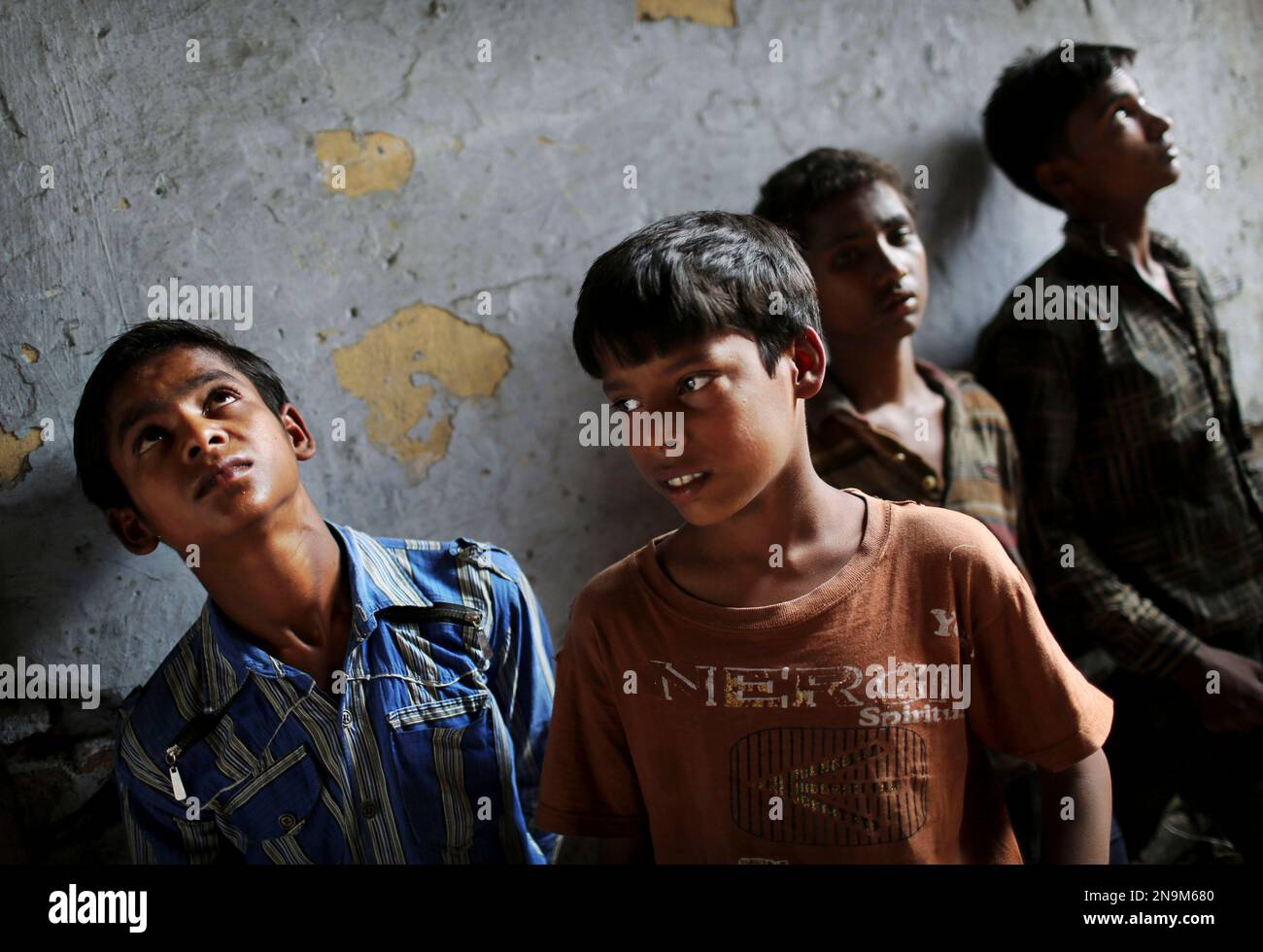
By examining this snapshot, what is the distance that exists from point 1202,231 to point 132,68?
1933mm

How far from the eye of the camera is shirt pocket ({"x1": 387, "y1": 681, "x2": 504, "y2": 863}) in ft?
4.13

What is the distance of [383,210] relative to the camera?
1.41 meters

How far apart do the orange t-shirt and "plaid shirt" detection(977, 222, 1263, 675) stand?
60 centimetres

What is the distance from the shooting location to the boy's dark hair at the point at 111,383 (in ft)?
3.95

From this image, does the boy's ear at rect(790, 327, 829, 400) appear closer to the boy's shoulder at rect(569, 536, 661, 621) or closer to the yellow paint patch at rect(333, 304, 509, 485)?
the boy's shoulder at rect(569, 536, 661, 621)

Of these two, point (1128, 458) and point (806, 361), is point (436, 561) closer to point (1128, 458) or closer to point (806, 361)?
point (806, 361)

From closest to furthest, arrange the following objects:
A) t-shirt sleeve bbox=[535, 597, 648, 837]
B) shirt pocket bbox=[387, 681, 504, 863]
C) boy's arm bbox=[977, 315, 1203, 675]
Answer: t-shirt sleeve bbox=[535, 597, 648, 837] < shirt pocket bbox=[387, 681, 504, 863] < boy's arm bbox=[977, 315, 1203, 675]

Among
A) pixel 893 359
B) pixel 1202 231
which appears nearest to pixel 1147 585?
pixel 893 359

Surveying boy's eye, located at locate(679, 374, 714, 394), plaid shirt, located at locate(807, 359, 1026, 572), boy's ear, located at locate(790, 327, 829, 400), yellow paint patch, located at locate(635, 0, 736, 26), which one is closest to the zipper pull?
boy's eye, located at locate(679, 374, 714, 394)

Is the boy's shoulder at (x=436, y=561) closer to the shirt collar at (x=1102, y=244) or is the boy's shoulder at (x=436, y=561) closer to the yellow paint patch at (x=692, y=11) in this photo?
the yellow paint patch at (x=692, y=11)

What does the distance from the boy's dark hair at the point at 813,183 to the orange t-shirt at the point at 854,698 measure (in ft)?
1.94

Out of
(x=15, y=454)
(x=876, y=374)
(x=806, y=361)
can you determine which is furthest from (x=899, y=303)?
(x=15, y=454)
